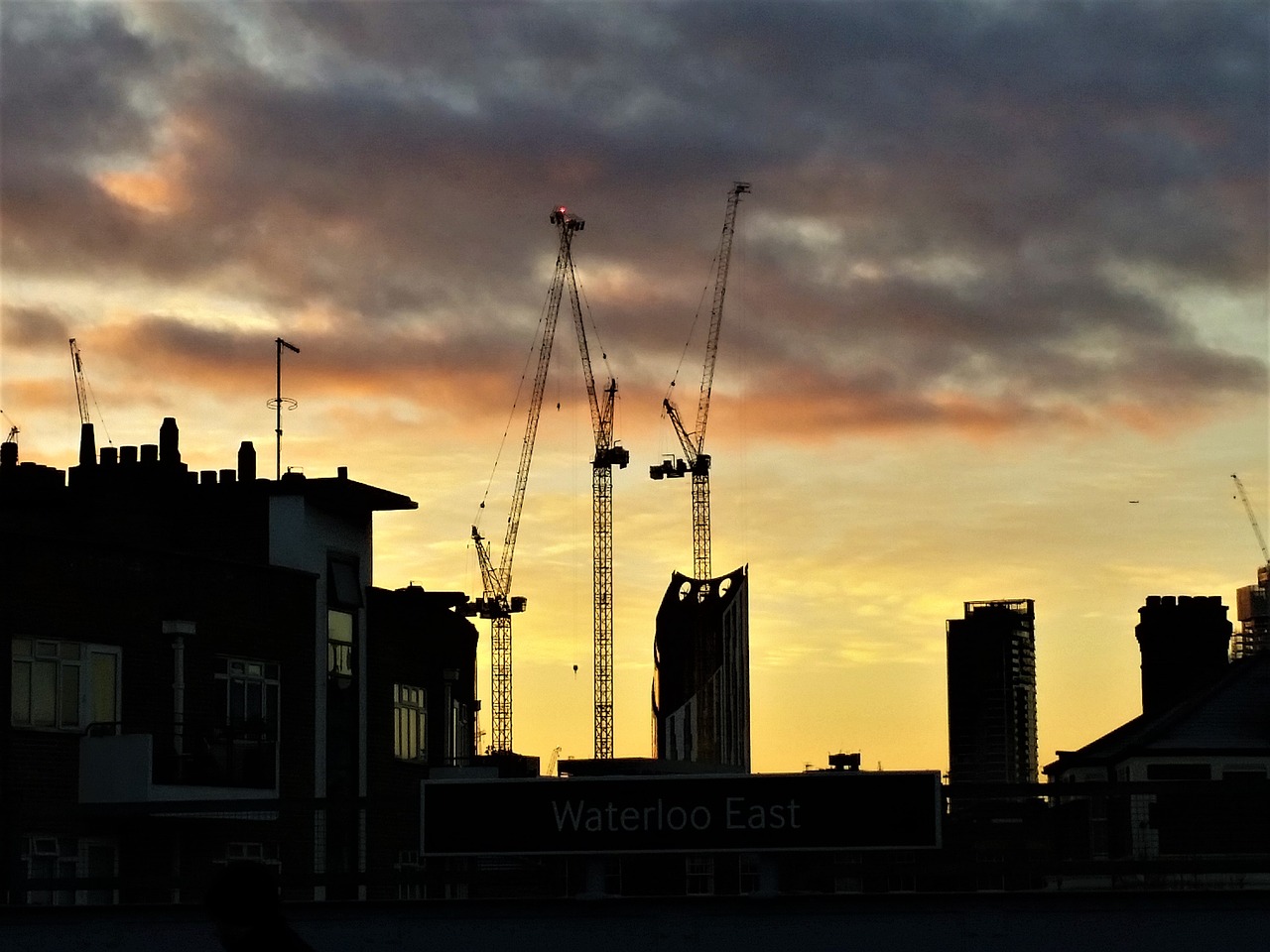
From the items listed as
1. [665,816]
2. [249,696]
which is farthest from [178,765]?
[665,816]

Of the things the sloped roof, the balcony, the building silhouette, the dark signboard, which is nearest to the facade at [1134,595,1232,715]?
the building silhouette

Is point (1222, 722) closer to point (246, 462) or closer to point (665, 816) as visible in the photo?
point (246, 462)

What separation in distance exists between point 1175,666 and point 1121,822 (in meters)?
70.6

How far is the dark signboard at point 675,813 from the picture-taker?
23.5 meters

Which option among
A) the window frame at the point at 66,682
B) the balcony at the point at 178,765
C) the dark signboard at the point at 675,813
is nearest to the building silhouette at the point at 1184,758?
the dark signboard at the point at 675,813

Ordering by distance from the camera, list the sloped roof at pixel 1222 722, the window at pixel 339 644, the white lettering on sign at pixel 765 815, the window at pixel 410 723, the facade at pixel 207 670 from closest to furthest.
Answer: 1. the white lettering on sign at pixel 765 815
2. the facade at pixel 207 670
3. the window at pixel 339 644
4. the window at pixel 410 723
5. the sloped roof at pixel 1222 722

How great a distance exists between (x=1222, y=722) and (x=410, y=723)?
114 feet

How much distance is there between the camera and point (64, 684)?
45.7 meters

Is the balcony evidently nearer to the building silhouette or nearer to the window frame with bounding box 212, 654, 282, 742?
the window frame with bounding box 212, 654, 282, 742

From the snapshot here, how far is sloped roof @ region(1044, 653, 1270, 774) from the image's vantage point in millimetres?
78250

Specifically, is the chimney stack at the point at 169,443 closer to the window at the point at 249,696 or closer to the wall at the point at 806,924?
the window at the point at 249,696

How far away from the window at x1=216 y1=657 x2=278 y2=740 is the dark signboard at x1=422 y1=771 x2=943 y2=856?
1071 inches

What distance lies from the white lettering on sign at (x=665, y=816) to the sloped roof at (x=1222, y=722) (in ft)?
189

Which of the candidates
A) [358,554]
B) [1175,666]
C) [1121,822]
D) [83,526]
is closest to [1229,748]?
[1175,666]
